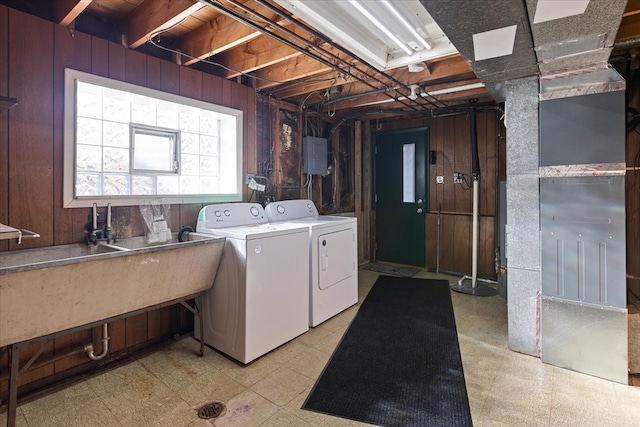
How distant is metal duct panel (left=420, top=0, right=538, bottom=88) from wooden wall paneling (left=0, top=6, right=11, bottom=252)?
7.69 ft

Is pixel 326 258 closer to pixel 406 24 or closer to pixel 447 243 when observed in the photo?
pixel 406 24

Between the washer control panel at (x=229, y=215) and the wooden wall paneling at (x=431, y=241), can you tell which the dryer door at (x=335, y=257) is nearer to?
the washer control panel at (x=229, y=215)

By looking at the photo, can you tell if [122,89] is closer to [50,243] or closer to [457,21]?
[50,243]

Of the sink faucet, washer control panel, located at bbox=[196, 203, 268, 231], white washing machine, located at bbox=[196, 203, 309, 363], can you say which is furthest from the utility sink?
washer control panel, located at bbox=[196, 203, 268, 231]

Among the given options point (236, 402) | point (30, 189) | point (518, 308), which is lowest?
point (236, 402)

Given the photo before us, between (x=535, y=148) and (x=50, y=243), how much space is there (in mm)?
3440

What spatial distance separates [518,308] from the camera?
2.49m

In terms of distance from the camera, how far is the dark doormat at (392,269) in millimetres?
4715

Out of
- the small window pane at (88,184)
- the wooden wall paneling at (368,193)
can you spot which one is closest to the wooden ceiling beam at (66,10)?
the small window pane at (88,184)

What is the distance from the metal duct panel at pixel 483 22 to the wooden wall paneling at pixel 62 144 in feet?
7.21

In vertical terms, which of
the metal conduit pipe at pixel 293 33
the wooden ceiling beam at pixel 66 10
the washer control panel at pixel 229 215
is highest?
the wooden ceiling beam at pixel 66 10

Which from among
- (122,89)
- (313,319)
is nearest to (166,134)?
(122,89)

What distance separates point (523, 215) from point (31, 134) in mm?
3425

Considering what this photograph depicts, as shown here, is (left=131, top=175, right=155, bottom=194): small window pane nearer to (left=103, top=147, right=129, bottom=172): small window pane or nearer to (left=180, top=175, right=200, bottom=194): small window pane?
(left=103, top=147, right=129, bottom=172): small window pane
